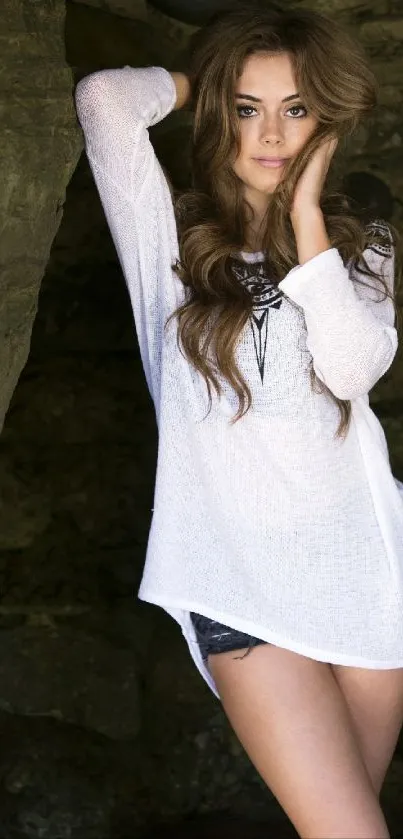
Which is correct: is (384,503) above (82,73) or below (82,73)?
below

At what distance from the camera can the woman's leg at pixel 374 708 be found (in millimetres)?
2486

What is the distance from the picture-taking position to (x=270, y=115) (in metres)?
2.59

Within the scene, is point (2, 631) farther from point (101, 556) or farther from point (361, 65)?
point (361, 65)

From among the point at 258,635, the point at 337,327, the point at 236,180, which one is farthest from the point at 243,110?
the point at 258,635

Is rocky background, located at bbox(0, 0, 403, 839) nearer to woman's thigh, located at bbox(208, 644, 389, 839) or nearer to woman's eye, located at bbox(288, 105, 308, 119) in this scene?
woman's eye, located at bbox(288, 105, 308, 119)

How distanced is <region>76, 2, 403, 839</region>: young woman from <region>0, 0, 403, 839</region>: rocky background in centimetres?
78

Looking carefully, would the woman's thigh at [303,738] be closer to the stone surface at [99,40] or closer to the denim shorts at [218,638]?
the denim shorts at [218,638]

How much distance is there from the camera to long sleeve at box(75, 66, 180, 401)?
255 centimetres

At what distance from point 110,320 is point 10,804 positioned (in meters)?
1.25

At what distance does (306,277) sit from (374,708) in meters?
0.80

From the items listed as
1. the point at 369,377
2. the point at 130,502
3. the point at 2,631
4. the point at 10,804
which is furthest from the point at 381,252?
the point at 10,804

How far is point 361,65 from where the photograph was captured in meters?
2.62

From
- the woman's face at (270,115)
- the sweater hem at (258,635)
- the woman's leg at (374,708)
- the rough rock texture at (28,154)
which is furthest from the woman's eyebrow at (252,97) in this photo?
the woman's leg at (374,708)

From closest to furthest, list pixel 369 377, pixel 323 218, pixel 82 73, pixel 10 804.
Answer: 1. pixel 369 377
2. pixel 323 218
3. pixel 82 73
4. pixel 10 804
